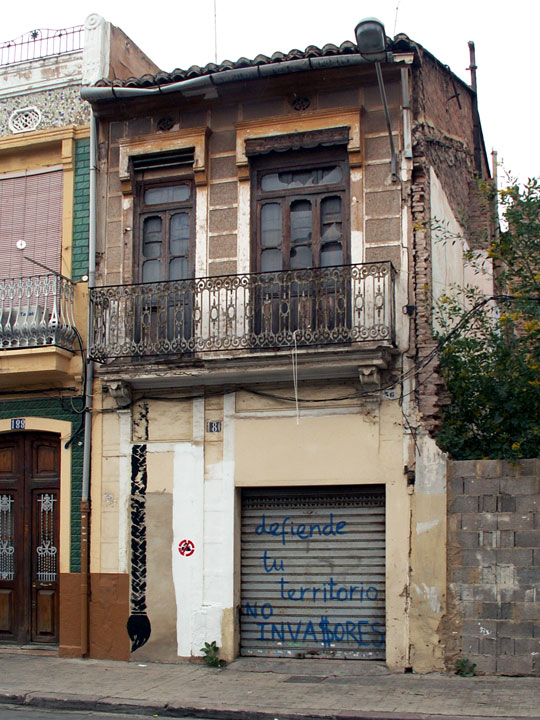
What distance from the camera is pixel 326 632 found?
11.8 metres

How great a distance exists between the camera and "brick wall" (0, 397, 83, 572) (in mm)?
12797

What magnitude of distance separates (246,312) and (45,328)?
9.53 feet

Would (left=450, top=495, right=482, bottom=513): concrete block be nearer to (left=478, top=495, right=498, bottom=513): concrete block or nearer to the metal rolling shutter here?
(left=478, top=495, right=498, bottom=513): concrete block

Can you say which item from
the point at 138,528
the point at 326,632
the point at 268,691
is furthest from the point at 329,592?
the point at 138,528

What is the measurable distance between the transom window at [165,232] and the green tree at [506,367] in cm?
379

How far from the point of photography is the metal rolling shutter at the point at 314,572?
11.7 meters

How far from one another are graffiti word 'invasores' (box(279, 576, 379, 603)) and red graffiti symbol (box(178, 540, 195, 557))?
132 centimetres

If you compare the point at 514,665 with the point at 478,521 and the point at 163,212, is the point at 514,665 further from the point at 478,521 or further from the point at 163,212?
the point at 163,212

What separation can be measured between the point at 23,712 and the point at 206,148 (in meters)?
7.63

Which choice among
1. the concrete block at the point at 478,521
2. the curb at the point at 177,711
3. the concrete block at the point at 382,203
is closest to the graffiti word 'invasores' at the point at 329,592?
the concrete block at the point at 478,521

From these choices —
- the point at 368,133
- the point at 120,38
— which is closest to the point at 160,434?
the point at 368,133

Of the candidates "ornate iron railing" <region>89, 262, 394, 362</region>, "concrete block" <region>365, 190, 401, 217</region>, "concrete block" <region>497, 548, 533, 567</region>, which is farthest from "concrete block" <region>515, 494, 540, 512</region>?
"concrete block" <region>365, 190, 401, 217</region>

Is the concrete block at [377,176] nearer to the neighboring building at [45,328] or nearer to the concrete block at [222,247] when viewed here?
the concrete block at [222,247]

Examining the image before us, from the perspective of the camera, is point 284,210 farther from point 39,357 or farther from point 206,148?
point 39,357
